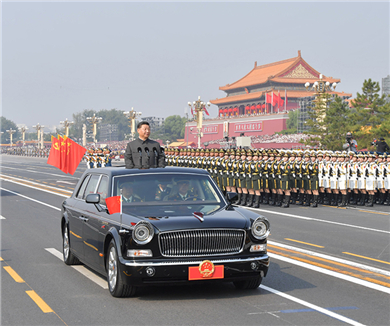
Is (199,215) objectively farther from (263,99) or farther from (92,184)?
(263,99)

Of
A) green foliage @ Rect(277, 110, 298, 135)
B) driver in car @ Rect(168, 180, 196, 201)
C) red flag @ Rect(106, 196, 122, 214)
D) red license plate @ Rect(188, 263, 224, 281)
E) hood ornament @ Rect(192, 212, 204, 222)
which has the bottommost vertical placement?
red license plate @ Rect(188, 263, 224, 281)

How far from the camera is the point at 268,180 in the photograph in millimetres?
19953

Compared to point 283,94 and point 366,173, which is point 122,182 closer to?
point 366,173

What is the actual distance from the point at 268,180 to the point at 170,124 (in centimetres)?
16204

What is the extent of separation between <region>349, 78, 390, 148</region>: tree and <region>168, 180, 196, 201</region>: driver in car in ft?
121

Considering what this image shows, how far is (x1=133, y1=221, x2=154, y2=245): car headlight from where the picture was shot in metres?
→ 6.30

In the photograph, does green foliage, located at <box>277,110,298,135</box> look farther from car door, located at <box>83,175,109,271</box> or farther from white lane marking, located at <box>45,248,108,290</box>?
car door, located at <box>83,175,109,271</box>

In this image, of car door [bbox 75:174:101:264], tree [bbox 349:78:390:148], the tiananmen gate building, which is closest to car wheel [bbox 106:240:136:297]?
car door [bbox 75:174:101:264]

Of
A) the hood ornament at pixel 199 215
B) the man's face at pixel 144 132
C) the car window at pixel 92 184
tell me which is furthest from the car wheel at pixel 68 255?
the hood ornament at pixel 199 215

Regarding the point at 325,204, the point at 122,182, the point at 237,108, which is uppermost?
the point at 237,108

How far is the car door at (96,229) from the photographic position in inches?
284

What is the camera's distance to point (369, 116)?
46.8m

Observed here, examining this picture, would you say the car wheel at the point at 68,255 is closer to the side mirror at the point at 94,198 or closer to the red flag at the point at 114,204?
the side mirror at the point at 94,198

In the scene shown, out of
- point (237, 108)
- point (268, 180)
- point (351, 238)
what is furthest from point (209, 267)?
→ point (237, 108)
